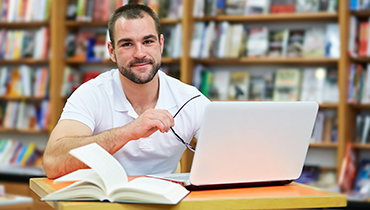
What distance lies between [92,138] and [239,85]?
2.26 metres

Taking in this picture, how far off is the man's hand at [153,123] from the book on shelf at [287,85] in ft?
7.33

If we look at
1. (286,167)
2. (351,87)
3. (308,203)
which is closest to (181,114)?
(286,167)

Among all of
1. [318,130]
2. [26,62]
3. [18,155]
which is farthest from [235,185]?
[26,62]

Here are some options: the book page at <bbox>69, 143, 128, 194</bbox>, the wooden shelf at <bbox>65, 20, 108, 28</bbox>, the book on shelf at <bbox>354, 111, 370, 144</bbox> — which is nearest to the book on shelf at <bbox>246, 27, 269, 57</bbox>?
the book on shelf at <bbox>354, 111, 370, 144</bbox>

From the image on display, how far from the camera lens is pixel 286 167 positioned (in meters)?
1.15

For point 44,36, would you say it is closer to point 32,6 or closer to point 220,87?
point 32,6

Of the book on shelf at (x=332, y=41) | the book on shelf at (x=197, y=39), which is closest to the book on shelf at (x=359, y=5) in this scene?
the book on shelf at (x=332, y=41)

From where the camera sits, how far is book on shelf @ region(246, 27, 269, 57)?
3.33 m

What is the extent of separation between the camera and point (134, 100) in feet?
5.60

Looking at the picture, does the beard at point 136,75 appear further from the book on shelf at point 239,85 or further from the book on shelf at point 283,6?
the book on shelf at point 283,6

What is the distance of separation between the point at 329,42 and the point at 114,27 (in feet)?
6.60

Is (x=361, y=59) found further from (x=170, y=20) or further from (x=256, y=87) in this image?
(x=170, y=20)

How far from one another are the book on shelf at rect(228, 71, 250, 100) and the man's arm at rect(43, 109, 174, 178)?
212 centimetres

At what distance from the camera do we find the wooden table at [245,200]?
91cm
